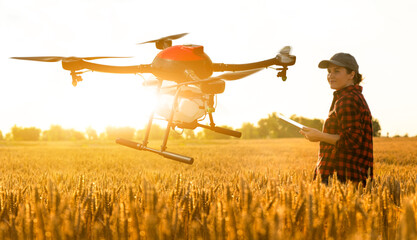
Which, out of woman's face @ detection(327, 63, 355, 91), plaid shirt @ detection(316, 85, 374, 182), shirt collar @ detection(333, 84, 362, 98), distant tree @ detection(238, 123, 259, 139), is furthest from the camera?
distant tree @ detection(238, 123, 259, 139)

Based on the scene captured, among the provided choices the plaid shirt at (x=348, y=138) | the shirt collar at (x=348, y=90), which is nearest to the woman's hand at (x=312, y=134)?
the plaid shirt at (x=348, y=138)

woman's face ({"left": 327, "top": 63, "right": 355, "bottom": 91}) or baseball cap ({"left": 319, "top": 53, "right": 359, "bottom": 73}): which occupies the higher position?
baseball cap ({"left": 319, "top": 53, "right": 359, "bottom": 73})

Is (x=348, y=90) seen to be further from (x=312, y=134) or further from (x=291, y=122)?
(x=291, y=122)

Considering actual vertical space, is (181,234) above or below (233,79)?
below

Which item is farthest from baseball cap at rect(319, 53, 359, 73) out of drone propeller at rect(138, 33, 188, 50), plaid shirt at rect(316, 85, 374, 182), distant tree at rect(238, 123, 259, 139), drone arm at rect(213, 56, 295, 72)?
distant tree at rect(238, 123, 259, 139)

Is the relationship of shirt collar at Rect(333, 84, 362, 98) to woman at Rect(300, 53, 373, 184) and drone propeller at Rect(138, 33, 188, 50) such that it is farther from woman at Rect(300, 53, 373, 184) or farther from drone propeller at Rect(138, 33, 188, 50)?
drone propeller at Rect(138, 33, 188, 50)

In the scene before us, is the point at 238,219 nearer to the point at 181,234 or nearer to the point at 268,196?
the point at 181,234

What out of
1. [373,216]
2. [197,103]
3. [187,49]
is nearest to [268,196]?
[373,216]
